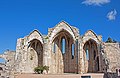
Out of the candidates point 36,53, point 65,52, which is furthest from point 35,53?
point 65,52

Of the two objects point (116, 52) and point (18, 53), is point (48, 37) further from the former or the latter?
point (116, 52)

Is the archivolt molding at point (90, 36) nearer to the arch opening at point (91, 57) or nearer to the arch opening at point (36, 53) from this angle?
the arch opening at point (91, 57)

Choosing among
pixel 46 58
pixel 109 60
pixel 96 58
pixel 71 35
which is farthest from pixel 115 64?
pixel 46 58

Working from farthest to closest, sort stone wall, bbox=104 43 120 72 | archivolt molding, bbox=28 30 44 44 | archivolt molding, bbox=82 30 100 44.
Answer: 1. archivolt molding, bbox=28 30 44 44
2. archivolt molding, bbox=82 30 100 44
3. stone wall, bbox=104 43 120 72

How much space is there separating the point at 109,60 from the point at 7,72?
1757cm

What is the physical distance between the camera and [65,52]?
41188mm

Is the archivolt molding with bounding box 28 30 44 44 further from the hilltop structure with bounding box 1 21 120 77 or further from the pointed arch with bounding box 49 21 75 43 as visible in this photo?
the pointed arch with bounding box 49 21 75 43

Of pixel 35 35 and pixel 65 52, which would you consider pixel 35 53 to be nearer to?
pixel 35 35

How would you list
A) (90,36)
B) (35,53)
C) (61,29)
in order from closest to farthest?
(90,36), (61,29), (35,53)

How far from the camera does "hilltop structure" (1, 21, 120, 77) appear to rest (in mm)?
37875

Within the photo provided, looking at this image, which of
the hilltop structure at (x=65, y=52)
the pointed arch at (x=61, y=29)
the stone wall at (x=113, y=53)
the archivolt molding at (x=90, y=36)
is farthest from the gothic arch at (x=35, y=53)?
the stone wall at (x=113, y=53)

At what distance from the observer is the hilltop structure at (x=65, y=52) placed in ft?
124

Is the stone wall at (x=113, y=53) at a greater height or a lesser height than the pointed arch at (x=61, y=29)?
lesser

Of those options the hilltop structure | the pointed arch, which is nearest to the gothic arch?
the hilltop structure
